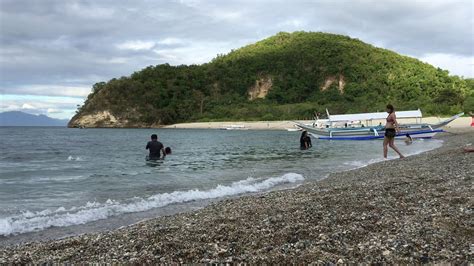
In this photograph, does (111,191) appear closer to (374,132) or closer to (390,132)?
(390,132)

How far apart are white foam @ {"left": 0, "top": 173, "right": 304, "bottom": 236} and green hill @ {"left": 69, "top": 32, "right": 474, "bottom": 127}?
11927 cm

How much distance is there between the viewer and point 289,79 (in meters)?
168

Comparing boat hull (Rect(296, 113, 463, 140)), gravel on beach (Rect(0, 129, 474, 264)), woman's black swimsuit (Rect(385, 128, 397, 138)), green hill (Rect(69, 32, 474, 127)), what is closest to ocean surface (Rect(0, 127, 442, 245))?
gravel on beach (Rect(0, 129, 474, 264))

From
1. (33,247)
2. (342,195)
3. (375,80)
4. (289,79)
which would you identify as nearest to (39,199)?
(33,247)

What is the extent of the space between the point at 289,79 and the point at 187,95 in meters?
46.3

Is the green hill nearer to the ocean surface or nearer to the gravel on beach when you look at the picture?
the ocean surface

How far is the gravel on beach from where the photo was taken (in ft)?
16.5

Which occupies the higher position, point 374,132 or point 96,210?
Answer: point 374,132

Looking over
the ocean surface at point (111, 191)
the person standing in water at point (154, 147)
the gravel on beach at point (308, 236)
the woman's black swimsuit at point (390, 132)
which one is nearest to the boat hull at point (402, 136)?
the ocean surface at point (111, 191)

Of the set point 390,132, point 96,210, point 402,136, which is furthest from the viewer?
point 402,136

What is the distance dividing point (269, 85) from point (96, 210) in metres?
164

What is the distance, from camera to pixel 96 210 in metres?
10.6

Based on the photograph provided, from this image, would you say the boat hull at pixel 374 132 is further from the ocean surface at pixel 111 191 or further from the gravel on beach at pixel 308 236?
the gravel on beach at pixel 308 236

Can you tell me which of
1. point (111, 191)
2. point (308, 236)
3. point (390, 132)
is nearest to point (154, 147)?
point (111, 191)
